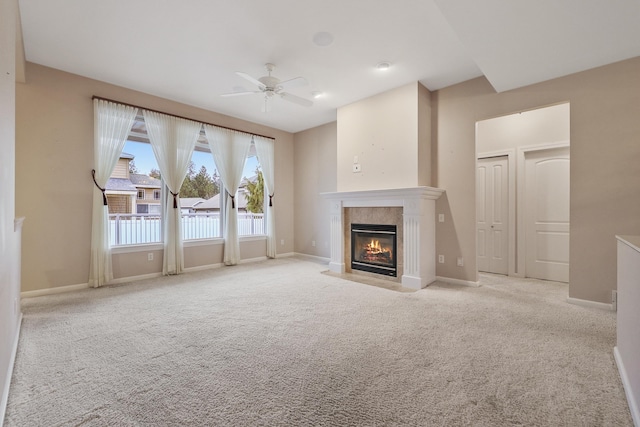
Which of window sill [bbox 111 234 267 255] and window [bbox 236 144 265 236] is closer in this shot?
window sill [bbox 111 234 267 255]

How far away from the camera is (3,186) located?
1565 millimetres

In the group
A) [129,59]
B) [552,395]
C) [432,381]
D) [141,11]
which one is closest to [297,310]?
[432,381]

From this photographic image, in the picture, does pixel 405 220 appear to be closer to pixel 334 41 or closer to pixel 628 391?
pixel 334 41

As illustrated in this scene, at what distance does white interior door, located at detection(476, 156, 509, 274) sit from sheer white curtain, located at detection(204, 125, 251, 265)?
436cm

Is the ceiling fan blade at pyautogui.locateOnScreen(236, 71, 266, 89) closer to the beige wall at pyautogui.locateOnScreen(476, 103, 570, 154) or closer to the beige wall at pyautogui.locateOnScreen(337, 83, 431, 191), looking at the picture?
the beige wall at pyautogui.locateOnScreen(337, 83, 431, 191)

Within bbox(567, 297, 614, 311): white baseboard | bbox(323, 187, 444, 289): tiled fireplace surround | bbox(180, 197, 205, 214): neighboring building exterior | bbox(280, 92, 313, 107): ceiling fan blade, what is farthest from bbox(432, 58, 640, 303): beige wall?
bbox(180, 197, 205, 214): neighboring building exterior

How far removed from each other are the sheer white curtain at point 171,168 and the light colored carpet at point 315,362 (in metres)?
1.23

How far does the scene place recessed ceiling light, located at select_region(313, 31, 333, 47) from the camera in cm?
292

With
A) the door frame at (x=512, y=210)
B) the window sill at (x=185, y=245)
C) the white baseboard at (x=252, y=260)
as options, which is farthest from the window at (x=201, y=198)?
the door frame at (x=512, y=210)

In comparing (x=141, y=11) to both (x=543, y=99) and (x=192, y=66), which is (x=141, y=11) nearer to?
(x=192, y=66)

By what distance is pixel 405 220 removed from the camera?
4.08 metres

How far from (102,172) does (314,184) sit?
3.69 m

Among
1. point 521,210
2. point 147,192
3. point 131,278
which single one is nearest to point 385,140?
point 521,210

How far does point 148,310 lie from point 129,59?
299 centimetres
